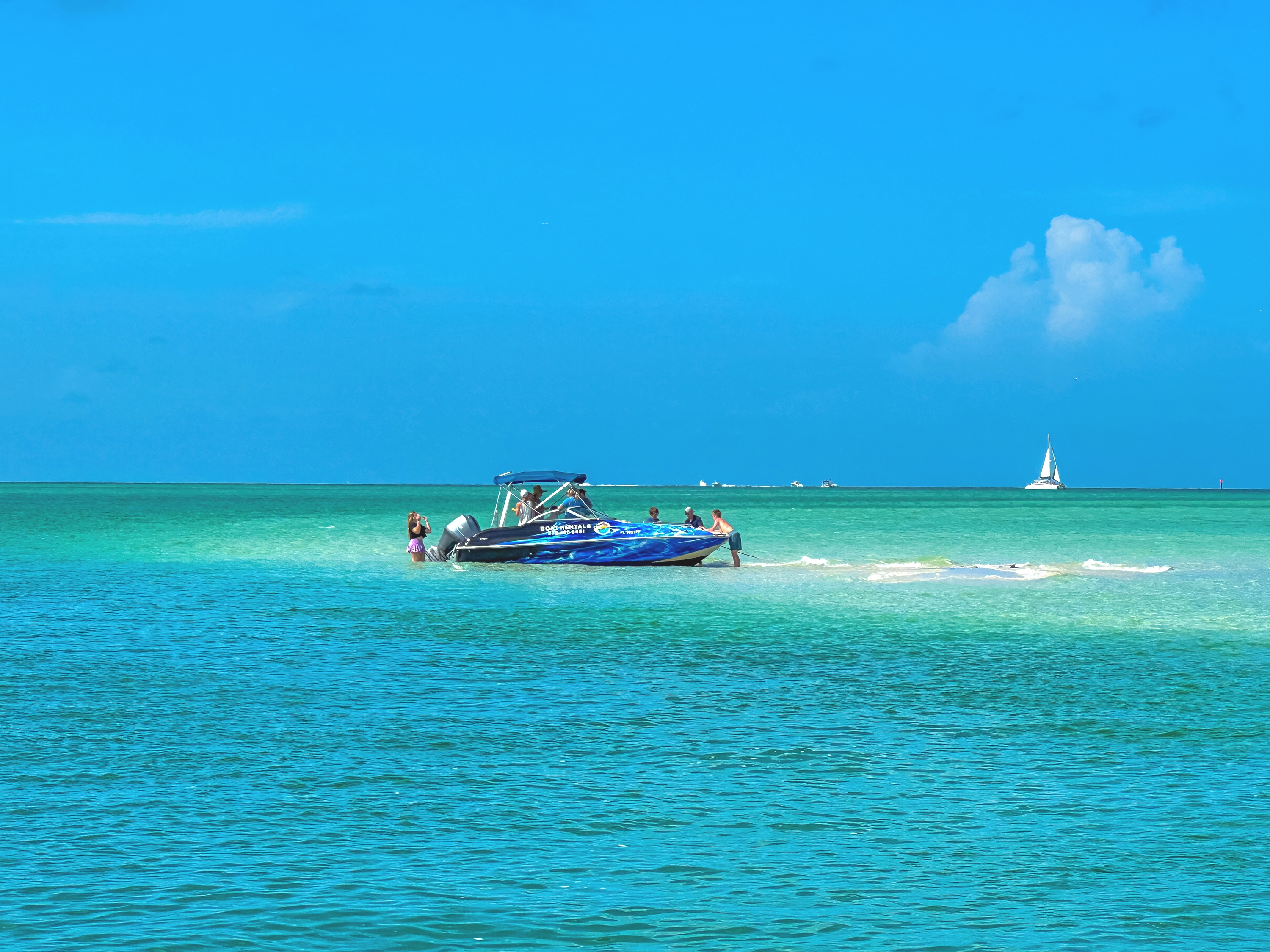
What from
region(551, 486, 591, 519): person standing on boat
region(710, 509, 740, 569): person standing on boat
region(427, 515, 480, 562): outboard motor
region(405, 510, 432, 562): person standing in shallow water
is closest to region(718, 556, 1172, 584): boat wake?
region(710, 509, 740, 569): person standing on boat

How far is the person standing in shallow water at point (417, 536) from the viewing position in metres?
45.7

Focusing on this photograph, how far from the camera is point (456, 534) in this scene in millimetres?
43281

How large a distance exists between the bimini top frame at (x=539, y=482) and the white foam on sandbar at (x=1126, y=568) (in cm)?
1668

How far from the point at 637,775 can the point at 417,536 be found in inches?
1344

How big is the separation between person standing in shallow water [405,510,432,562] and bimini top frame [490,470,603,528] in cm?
335

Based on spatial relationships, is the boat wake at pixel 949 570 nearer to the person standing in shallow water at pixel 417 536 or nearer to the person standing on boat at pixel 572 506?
the person standing on boat at pixel 572 506

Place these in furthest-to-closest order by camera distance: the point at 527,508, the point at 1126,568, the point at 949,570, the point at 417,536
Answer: the point at 417,536
the point at 1126,568
the point at 949,570
the point at 527,508

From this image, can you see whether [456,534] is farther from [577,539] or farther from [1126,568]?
[1126,568]

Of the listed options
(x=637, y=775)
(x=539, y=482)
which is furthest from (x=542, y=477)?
(x=637, y=775)

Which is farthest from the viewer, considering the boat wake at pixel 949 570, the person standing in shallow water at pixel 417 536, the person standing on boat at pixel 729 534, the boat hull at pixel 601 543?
the person standing in shallow water at pixel 417 536

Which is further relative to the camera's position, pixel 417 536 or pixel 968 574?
pixel 417 536

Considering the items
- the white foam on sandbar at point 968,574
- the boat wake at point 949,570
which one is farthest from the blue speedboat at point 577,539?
the white foam on sandbar at point 968,574

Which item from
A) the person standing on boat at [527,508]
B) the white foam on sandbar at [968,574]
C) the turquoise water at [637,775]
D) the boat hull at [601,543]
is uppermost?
the person standing on boat at [527,508]

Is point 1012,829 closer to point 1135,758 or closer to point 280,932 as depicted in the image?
point 1135,758
